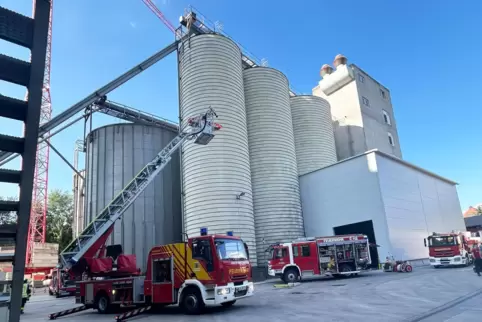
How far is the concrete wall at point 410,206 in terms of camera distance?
1033 inches

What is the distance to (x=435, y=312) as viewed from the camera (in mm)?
9281

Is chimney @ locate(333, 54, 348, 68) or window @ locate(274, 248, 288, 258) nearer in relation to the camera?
window @ locate(274, 248, 288, 258)

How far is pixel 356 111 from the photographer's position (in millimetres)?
38188

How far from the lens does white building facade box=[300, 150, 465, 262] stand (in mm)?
25750

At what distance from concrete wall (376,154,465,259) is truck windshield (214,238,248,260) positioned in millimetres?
15907

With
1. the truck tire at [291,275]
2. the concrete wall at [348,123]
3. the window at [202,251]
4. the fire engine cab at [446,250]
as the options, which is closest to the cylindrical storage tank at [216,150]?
the truck tire at [291,275]

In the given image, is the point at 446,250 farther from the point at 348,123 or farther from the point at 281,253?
the point at 348,123

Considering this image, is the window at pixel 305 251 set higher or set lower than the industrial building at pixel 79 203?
lower

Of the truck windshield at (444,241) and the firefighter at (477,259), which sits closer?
the firefighter at (477,259)

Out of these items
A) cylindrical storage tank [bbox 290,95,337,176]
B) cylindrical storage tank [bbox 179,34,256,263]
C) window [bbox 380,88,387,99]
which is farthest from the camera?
window [bbox 380,88,387,99]

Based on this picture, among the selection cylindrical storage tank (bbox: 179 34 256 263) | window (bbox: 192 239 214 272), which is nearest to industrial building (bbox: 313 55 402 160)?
cylindrical storage tank (bbox: 179 34 256 263)

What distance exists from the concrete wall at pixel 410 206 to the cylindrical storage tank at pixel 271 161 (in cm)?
691

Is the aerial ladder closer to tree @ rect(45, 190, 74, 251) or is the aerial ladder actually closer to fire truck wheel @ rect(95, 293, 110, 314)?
fire truck wheel @ rect(95, 293, 110, 314)

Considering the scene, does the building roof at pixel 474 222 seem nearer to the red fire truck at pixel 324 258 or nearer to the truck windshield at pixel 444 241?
the truck windshield at pixel 444 241
